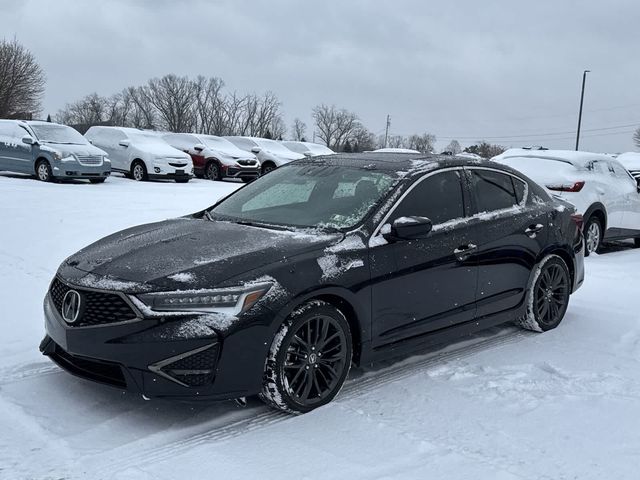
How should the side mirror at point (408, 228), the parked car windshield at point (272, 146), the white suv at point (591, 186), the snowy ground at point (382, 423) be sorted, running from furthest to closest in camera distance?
the parked car windshield at point (272, 146) < the white suv at point (591, 186) < the side mirror at point (408, 228) < the snowy ground at point (382, 423)

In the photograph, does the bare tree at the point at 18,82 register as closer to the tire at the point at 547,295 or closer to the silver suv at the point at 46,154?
the silver suv at the point at 46,154

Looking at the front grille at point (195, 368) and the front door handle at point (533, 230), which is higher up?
the front door handle at point (533, 230)

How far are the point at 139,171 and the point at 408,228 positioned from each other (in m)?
16.2

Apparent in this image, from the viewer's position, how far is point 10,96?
5034 centimetres

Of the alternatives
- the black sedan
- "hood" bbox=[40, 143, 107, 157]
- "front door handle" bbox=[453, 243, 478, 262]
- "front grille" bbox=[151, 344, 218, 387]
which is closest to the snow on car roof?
the black sedan

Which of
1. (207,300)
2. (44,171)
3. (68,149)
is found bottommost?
(207,300)

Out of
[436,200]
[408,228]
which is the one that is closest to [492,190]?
[436,200]

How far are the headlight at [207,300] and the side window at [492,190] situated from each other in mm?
2381

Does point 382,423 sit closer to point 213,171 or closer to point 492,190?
point 492,190

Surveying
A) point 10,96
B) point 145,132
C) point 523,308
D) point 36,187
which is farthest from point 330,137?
point 523,308

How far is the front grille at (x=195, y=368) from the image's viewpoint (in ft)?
11.7

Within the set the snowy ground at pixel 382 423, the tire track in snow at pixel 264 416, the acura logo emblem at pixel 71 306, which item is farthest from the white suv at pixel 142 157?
the acura logo emblem at pixel 71 306

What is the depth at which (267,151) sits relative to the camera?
26047 millimetres

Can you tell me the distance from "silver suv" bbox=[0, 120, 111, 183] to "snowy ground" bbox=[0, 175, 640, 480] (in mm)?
11468
